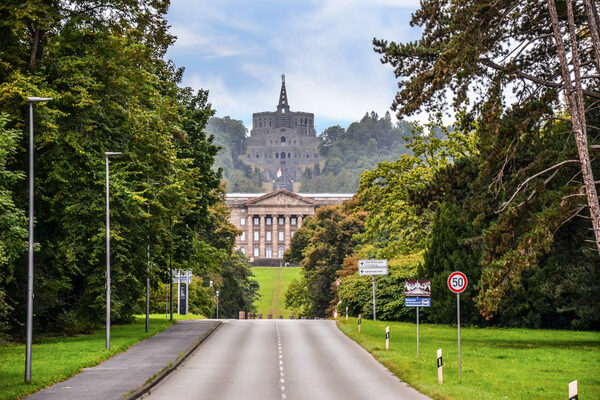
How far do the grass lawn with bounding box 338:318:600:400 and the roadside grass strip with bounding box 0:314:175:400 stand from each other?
997 centimetres

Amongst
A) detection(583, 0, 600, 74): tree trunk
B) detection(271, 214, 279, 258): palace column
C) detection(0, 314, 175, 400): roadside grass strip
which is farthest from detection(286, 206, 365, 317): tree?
detection(271, 214, 279, 258): palace column

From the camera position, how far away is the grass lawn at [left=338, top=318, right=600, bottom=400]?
21.1 metres

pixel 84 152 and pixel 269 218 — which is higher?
pixel 269 218

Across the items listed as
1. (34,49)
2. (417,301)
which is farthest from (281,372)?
(34,49)

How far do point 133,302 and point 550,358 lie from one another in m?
20.3

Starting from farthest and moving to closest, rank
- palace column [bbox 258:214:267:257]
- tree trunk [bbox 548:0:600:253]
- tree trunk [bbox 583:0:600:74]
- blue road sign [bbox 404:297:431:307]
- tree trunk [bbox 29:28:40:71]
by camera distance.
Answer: palace column [bbox 258:214:267:257] → tree trunk [bbox 29:28:40:71] → blue road sign [bbox 404:297:431:307] → tree trunk [bbox 583:0:600:74] → tree trunk [bbox 548:0:600:253]

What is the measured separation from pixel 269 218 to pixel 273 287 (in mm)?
62302

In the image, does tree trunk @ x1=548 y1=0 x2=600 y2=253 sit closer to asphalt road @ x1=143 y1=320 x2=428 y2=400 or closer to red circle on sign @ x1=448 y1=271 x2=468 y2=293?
Result: red circle on sign @ x1=448 y1=271 x2=468 y2=293

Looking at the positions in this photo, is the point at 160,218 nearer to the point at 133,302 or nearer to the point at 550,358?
the point at 133,302

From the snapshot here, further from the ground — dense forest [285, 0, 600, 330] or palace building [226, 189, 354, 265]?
palace building [226, 189, 354, 265]

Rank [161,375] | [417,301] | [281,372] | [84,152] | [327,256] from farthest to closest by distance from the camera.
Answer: [327,256] → [84,152] → [417,301] → [281,372] → [161,375]

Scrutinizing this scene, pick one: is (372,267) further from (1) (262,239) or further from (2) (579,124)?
(1) (262,239)

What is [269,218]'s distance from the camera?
194625 millimetres

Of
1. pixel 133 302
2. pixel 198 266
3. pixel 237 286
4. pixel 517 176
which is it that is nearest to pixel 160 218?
pixel 133 302
